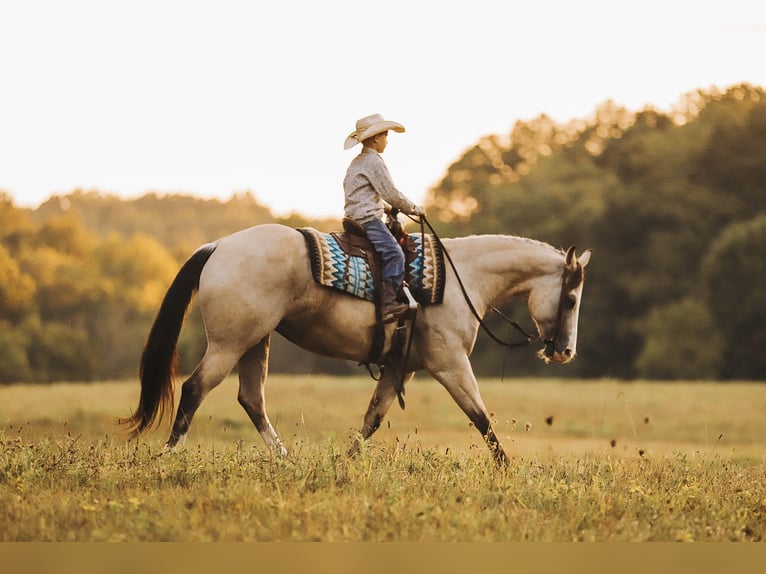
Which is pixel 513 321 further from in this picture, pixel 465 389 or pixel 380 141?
pixel 380 141

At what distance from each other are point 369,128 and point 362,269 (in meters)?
1.27

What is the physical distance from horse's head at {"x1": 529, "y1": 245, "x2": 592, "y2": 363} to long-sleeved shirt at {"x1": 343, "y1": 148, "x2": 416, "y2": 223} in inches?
67.8

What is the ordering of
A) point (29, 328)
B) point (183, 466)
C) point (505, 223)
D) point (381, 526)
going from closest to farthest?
1. point (381, 526)
2. point (183, 466)
3. point (29, 328)
4. point (505, 223)

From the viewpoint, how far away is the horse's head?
1052 cm

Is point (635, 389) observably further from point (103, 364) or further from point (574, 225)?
point (103, 364)

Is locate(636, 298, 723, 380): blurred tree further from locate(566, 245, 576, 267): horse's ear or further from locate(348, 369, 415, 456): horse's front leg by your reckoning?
locate(348, 369, 415, 456): horse's front leg

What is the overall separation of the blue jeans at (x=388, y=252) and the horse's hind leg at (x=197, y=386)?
5.17ft

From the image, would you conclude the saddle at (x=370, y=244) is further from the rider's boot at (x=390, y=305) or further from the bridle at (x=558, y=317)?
the bridle at (x=558, y=317)

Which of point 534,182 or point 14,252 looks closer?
point 14,252

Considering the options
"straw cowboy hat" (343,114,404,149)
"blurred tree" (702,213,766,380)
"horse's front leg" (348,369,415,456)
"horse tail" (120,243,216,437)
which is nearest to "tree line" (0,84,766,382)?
"blurred tree" (702,213,766,380)

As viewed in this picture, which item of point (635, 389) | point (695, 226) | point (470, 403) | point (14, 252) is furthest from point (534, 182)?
point (470, 403)

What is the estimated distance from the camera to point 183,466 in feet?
26.7

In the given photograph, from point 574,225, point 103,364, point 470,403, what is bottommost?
point 103,364

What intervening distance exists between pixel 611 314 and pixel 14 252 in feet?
98.3
